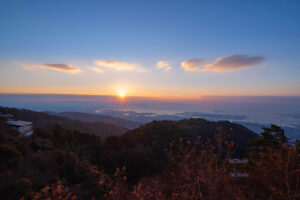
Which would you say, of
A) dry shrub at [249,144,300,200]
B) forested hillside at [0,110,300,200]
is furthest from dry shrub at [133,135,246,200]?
dry shrub at [249,144,300,200]

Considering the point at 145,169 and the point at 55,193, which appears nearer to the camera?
the point at 55,193

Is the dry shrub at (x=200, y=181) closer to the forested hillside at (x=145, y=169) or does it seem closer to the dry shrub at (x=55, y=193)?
the forested hillside at (x=145, y=169)

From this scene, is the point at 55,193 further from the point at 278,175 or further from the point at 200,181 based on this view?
the point at 278,175

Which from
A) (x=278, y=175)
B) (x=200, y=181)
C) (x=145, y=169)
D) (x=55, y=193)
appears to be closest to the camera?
(x=55, y=193)

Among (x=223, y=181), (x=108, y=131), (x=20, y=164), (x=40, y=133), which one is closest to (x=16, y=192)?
(x=20, y=164)

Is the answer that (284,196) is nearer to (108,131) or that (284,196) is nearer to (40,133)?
(40,133)

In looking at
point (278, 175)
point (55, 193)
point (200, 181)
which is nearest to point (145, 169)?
point (200, 181)

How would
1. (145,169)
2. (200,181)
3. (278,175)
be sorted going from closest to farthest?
(200,181), (278,175), (145,169)

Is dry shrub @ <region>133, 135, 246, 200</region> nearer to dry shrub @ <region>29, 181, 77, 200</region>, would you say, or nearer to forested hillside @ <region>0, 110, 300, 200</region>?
forested hillside @ <region>0, 110, 300, 200</region>

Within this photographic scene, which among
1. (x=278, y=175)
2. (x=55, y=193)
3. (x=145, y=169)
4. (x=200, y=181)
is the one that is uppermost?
(x=55, y=193)

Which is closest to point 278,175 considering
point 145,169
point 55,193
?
point 55,193

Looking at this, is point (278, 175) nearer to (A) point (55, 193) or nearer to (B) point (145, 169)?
(A) point (55, 193)

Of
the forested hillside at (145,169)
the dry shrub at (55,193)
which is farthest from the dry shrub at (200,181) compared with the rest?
the dry shrub at (55,193)

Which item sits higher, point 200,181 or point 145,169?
point 200,181
